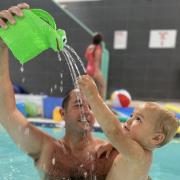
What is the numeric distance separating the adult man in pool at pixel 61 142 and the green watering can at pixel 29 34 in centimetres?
18

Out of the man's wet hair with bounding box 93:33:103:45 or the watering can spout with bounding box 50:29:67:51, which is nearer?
the watering can spout with bounding box 50:29:67:51

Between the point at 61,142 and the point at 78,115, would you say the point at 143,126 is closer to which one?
the point at 78,115

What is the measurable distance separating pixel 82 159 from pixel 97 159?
0.32 ft

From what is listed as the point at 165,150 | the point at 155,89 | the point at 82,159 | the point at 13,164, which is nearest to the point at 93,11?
the point at 155,89

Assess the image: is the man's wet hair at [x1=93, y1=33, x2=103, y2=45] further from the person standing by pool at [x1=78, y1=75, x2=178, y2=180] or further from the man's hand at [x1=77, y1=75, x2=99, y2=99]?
the man's hand at [x1=77, y1=75, x2=99, y2=99]

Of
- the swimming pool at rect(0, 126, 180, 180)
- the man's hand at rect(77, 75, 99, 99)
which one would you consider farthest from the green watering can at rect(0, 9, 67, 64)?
the swimming pool at rect(0, 126, 180, 180)

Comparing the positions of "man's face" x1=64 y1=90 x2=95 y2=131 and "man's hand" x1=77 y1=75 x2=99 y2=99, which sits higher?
"man's hand" x1=77 y1=75 x2=99 y2=99

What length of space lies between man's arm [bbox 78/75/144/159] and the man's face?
16.9 inches

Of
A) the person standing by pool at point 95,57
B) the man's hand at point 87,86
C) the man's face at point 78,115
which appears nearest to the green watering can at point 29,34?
the man's hand at point 87,86

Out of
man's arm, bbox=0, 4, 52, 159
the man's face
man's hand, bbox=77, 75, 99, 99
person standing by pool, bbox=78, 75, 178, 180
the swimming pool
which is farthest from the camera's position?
the swimming pool

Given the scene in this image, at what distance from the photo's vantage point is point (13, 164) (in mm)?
3893

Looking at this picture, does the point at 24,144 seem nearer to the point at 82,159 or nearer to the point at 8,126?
the point at 8,126

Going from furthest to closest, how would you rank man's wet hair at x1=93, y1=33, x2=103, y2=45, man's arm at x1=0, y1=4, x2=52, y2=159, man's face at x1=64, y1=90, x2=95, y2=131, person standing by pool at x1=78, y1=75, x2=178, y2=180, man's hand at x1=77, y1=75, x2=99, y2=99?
1. man's wet hair at x1=93, y1=33, x2=103, y2=45
2. man's face at x1=64, y1=90, x2=95, y2=131
3. man's arm at x1=0, y1=4, x2=52, y2=159
4. person standing by pool at x1=78, y1=75, x2=178, y2=180
5. man's hand at x1=77, y1=75, x2=99, y2=99

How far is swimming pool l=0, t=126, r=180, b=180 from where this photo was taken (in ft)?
11.5
